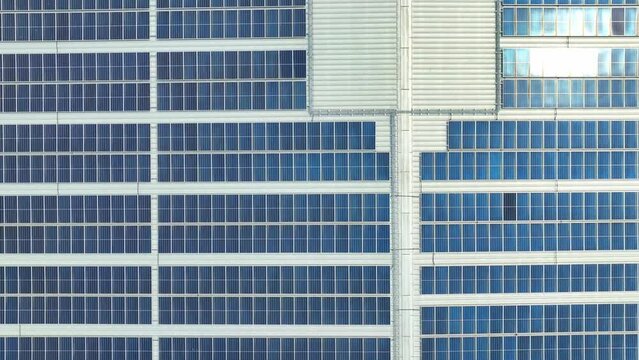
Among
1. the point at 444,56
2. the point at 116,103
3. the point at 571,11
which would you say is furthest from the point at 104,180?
the point at 571,11

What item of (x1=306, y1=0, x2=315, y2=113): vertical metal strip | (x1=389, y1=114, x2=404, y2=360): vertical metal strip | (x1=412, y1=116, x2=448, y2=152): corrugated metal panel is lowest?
(x1=389, y1=114, x2=404, y2=360): vertical metal strip

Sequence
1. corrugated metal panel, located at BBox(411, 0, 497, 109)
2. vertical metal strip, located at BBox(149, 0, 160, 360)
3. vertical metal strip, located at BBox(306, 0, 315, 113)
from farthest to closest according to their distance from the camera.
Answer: vertical metal strip, located at BBox(149, 0, 160, 360) → vertical metal strip, located at BBox(306, 0, 315, 113) → corrugated metal panel, located at BBox(411, 0, 497, 109)

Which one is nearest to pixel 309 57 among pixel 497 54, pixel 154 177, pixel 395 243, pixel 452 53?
pixel 452 53

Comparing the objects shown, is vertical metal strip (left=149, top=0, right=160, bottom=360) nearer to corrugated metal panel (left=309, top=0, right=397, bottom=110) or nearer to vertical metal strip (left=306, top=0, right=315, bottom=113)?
vertical metal strip (left=306, top=0, right=315, bottom=113)

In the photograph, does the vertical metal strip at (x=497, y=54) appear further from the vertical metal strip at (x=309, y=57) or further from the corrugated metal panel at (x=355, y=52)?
the vertical metal strip at (x=309, y=57)

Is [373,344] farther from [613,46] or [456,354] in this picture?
[613,46]

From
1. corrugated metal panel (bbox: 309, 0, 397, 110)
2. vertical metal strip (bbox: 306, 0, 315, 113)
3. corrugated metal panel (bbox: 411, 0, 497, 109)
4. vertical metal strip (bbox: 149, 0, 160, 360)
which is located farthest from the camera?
vertical metal strip (bbox: 149, 0, 160, 360)

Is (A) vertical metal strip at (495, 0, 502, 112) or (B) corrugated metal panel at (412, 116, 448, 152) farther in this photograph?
(B) corrugated metal panel at (412, 116, 448, 152)

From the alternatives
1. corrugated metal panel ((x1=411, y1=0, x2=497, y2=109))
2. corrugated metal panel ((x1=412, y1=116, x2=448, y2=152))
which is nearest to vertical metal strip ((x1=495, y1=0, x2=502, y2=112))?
corrugated metal panel ((x1=411, y1=0, x2=497, y2=109))
